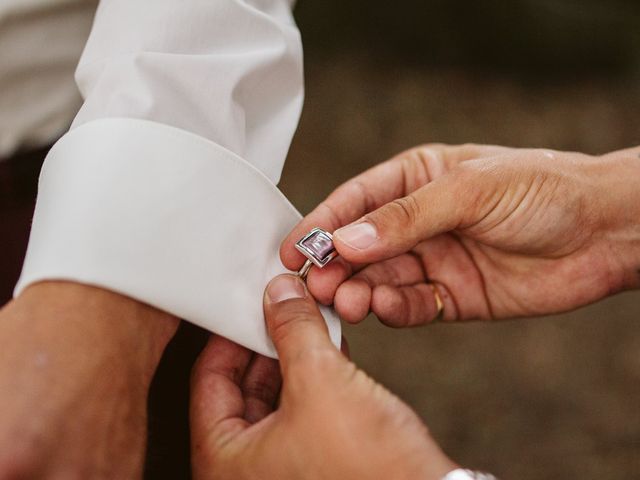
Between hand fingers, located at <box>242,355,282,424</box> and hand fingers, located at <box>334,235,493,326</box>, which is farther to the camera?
hand fingers, located at <box>334,235,493,326</box>

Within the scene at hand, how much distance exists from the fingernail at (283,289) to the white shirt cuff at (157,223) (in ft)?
0.04

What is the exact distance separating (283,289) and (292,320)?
1.9 inches

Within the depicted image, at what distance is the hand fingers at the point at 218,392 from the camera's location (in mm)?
625

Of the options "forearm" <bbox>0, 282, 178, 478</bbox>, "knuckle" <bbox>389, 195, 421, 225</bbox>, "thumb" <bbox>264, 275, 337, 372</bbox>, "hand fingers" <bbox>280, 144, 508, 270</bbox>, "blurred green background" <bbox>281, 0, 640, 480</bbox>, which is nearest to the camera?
"forearm" <bbox>0, 282, 178, 478</bbox>

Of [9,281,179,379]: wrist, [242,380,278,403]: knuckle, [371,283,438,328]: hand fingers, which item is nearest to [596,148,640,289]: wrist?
[371,283,438,328]: hand fingers

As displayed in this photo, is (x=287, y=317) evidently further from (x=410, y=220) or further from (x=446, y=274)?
(x=446, y=274)

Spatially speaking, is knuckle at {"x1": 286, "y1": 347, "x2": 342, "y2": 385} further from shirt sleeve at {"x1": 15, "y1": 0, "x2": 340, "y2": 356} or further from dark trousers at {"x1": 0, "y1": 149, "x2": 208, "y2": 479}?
dark trousers at {"x1": 0, "y1": 149, "x2": 208, "y2": 479}

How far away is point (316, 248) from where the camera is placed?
2.25 feet

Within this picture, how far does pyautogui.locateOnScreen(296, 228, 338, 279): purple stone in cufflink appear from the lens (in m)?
0.68

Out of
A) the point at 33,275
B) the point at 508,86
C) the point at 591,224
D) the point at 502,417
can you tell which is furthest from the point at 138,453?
the point at 508,86

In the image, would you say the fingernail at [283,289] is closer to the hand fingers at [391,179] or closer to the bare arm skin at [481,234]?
the bare arm skin at [481,234]

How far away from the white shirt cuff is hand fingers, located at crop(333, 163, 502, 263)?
109 mm

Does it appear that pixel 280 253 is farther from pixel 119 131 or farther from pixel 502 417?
pixel 502 417

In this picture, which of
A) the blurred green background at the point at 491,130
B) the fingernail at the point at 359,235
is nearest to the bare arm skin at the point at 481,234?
the fingernail at the point at 359,235
